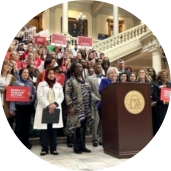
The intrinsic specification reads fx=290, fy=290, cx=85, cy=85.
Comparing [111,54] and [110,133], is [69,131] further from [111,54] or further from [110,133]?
[111,54]

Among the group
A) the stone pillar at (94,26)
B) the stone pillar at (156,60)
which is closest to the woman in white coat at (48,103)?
the stone pillar at (156,60)

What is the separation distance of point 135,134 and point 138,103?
351 millimetres

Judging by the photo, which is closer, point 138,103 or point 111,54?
point 138,103

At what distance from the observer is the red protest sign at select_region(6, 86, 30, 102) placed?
3.15 meters

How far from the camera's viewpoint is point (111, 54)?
12125 millimetres

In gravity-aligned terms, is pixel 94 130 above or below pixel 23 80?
below

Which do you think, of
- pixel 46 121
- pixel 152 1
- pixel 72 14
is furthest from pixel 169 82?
pixel 72 14

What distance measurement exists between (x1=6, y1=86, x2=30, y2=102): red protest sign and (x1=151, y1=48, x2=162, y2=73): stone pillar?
580cm

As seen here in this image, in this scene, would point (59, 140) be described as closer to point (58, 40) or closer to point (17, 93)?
point (17, 93)

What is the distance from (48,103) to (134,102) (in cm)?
99

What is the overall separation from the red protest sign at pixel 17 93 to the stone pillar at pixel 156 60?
5799 mm

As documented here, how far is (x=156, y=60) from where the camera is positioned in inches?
364

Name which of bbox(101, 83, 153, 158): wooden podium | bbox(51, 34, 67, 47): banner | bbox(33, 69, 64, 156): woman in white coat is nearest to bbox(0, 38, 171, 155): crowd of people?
bbox(33, 69, 64, 156): woman in white coat

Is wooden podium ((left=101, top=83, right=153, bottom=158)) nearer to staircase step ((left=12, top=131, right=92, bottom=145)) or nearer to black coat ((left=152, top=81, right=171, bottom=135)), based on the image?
black coat ((left=152, top=81, right=171, bottom=135))
